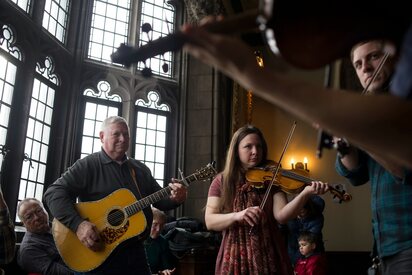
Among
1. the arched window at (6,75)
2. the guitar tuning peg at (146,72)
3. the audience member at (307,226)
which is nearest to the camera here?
the guitar tuning peg at (146,72)

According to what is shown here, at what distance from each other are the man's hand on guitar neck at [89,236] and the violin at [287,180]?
1.01 meters

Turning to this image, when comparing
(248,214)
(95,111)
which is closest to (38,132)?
(95,111)

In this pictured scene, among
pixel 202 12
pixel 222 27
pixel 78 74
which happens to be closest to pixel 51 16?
pixel 78 74

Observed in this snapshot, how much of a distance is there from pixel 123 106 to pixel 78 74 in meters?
0.87

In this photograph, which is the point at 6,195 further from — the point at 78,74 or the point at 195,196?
the point at 195,196

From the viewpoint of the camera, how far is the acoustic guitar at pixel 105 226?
2545 millimetres

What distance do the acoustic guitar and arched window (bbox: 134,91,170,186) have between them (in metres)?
4.18

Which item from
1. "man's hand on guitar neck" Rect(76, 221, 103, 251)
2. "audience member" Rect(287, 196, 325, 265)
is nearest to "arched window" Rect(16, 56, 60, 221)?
"man's hand on guitar neck" Rect(76, 221, 103, 251)

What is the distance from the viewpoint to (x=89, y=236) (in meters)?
2.51

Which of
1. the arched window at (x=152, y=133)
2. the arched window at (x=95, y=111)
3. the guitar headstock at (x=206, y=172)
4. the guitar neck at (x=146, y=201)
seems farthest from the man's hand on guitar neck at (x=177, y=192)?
the arched window at (x=152, y=133)

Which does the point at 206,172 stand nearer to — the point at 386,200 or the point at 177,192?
the point at 177,192

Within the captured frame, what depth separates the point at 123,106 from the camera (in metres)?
7.00

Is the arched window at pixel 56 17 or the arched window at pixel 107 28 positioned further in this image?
the arched window at pixel 107 28

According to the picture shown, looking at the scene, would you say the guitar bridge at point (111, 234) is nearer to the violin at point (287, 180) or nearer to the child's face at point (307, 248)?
the violin at point (287, 180)
